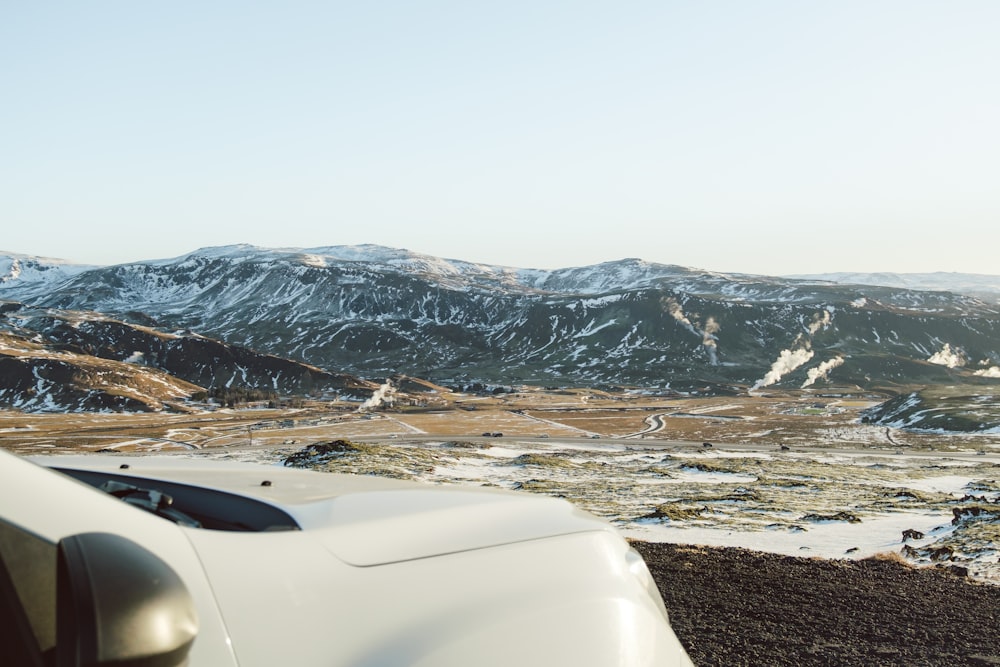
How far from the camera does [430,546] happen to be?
2580 mm

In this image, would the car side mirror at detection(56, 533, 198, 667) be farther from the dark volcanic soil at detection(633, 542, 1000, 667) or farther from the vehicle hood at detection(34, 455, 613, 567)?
the dark volcanic soil at detection(633, 542, 1000, 667)

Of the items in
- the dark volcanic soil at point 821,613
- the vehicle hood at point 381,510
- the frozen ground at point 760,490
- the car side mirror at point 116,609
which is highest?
the car side mirror at point 116,609

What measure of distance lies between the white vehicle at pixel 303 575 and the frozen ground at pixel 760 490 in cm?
1399

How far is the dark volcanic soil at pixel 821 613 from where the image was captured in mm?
7812

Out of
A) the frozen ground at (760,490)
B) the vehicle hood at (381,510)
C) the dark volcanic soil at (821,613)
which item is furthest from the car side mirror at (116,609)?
the frozen ground at (760,490)

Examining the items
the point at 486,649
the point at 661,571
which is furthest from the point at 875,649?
the point at 486,649

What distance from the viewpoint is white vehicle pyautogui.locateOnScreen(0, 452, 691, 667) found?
1.53 meters

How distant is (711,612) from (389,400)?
556 feet

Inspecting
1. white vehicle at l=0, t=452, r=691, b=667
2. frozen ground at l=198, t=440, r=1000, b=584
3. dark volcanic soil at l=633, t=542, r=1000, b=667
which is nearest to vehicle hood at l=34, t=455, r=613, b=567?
white vehicle at l=0, t=452, r=691, b=667

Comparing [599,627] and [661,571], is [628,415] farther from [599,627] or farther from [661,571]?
[599,627]

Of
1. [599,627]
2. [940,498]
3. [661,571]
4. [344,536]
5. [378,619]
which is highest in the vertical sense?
[344,536]

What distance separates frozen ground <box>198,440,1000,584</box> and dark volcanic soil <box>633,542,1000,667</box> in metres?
3.30

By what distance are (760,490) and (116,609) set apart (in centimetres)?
4436

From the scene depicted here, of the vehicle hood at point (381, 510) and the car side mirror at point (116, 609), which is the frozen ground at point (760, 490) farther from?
the car side mirror at point (116, 609)
